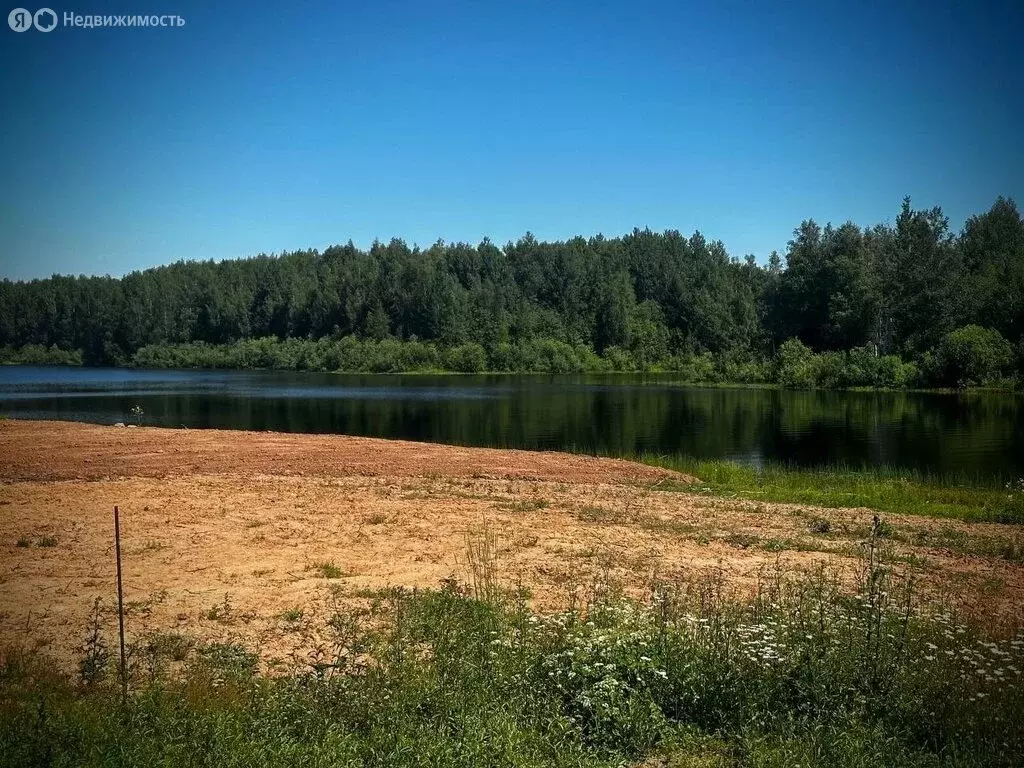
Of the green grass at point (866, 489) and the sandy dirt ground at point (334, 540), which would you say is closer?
the sandy dirt ground at point (334, 540)

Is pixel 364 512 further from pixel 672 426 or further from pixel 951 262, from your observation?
pixel 951 262

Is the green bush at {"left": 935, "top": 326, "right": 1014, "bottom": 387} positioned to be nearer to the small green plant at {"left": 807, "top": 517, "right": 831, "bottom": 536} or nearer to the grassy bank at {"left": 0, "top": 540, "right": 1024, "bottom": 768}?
the small green plant at {"left": 807, "top": 517, "right": 831, "bottom": 536}

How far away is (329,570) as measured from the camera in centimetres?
1220

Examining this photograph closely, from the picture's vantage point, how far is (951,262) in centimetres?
8556

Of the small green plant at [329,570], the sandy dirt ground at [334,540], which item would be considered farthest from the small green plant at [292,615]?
the small green plant at [329,570]

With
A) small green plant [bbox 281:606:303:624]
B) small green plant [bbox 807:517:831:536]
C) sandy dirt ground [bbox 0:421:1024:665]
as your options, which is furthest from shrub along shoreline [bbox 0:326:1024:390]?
small green plant [bbox 281:606:303:624]

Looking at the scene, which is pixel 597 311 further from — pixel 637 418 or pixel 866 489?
pixel 866 489

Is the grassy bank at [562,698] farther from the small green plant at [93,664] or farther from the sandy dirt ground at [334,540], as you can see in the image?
the sandy dirt ground at [334,540]

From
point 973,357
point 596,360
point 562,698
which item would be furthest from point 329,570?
point 596,360

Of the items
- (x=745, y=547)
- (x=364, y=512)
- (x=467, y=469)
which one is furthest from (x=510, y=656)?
(x=467, y=469)

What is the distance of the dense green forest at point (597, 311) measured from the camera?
79812 mm

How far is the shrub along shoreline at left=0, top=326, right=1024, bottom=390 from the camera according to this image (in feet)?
226

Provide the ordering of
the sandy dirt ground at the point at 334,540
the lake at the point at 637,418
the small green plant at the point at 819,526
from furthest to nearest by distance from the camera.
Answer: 1. the lake at the point at 637,418
2. the small green plant at the point at 819,526
3. the sandy dirt ground at the point at 334,540

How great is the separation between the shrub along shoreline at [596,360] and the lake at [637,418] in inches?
243
